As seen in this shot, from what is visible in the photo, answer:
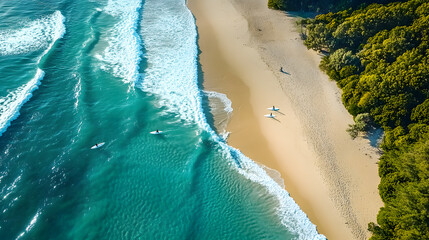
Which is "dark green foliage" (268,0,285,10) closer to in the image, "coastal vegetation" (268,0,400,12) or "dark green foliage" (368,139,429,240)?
"coastal vegetation" (268,0,400,12)

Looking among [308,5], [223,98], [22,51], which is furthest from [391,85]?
A: [22,51]

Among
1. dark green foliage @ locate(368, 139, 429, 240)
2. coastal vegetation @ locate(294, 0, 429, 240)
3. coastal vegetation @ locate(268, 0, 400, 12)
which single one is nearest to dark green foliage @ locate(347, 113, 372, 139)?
coastal vegetation @ locate(294, 0, 429, 240)

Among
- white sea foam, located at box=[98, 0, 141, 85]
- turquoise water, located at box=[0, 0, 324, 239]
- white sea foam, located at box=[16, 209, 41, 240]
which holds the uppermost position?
white sea foam, located at box=[98, 0, 141, 85]

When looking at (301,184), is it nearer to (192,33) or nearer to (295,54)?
(295,54)

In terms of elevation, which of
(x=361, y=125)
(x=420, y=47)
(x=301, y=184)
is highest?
(x=420, y=47)

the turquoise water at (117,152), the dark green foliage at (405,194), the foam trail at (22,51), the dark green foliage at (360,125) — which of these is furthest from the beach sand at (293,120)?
the foam trail at (22,51)

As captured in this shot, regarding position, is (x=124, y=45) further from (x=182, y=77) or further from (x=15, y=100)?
(x=15, y=100)

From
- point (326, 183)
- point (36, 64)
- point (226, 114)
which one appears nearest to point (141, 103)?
point (226, 114)
